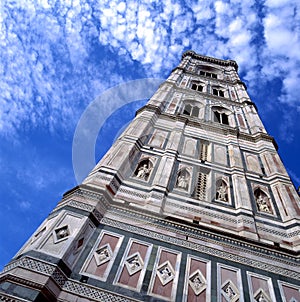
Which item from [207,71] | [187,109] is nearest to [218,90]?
[187,109]

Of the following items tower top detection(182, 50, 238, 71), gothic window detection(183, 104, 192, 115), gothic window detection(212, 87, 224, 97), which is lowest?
gothic window detection(183, 104, 192, 115)

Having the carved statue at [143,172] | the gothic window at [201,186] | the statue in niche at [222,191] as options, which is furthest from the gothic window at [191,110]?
the carved statue at [143,172]

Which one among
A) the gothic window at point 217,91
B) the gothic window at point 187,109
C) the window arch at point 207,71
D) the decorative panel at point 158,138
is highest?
the window arch at point 207,71

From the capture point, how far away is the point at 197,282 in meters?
4.23

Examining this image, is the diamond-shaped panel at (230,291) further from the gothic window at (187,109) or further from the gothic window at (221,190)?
the gothic window at (187,109)

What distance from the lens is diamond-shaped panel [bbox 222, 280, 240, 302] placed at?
410cm

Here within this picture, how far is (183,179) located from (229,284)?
3.05 m

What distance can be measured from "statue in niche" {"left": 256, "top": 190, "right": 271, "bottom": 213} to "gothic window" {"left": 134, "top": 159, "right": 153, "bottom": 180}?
7.96 ft

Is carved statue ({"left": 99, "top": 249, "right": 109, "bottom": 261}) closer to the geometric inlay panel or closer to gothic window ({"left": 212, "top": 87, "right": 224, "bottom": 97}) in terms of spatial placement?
the geometric inlay panel

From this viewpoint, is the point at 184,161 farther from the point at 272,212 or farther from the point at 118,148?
the point at 272,212

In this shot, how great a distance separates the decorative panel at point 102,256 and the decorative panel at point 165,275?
59cm

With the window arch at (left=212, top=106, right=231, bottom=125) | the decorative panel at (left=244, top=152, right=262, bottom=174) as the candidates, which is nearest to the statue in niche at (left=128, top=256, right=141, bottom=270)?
the decorative panel at (left=244, top=152, right=262, bottom=174)

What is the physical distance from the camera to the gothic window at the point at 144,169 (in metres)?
6.88

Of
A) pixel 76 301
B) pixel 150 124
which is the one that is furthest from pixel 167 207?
pixel 150 124
